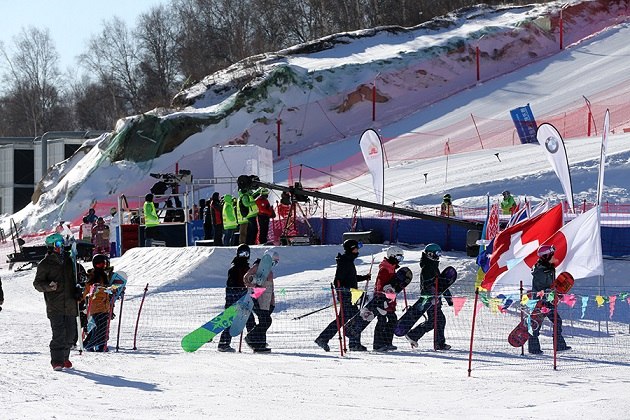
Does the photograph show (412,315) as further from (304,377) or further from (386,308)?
(304,377)

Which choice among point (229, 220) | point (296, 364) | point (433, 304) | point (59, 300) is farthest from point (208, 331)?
point (229, 220)

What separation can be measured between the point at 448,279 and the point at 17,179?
141 feet

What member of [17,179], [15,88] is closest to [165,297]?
[17,179]

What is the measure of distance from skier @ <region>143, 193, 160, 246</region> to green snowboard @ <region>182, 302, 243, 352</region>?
11746 mm

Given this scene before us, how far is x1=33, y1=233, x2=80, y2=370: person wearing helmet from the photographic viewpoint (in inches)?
482

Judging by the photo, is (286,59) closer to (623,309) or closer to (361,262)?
Answer: (361,262)

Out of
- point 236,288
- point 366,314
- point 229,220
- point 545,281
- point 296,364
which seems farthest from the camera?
point 229,220

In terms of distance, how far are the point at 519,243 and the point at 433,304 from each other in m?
2.03

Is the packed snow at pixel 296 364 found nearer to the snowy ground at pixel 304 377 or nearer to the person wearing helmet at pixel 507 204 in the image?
the snowy ground at pixel 304 377

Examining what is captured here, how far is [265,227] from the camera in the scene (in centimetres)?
2375

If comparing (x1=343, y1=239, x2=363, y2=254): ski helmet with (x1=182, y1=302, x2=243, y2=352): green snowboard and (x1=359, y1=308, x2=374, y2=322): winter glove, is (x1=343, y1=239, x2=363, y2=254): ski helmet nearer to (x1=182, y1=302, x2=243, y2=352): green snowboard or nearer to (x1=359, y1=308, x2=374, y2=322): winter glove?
(x1=359, y1=308, x2=374, y2=322): winter glove

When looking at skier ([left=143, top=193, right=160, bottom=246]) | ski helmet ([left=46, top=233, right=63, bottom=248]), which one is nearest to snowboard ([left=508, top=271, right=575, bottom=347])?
ski helmet ([left=46, top=233, right=63, bottom=248])

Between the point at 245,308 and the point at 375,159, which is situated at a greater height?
the point at 375,159

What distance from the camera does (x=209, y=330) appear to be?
576 inches
